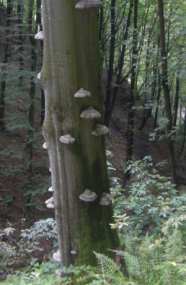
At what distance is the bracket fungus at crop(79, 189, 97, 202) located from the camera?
2.42 metres

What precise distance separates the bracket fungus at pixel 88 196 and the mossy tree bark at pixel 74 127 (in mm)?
68

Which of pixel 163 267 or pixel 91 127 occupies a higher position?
pixel 91 127

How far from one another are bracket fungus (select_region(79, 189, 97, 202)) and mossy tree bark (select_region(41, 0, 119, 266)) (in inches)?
2.7

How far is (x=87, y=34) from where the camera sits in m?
2.25

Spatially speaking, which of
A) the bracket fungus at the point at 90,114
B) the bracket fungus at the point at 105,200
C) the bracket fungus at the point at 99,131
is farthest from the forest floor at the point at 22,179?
the bracket fungus at the point at 90,114

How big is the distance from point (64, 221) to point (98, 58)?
1.87 m

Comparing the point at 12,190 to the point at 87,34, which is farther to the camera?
the point at 12,190

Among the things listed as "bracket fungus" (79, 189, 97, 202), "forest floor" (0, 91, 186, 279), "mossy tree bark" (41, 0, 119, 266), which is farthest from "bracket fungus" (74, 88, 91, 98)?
"forest floor" (0, 91, 186, 279)

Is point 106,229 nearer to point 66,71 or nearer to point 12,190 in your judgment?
point 66,71

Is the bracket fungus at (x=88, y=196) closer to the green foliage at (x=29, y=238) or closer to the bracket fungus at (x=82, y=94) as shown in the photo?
the bracket fungus at (x=82, y=94)

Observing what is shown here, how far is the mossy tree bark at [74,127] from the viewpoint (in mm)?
2232

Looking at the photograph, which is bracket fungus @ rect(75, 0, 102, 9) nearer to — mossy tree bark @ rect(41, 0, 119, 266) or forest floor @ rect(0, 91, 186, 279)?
mossy tree bark @ rect(41, 0, 119, 266)

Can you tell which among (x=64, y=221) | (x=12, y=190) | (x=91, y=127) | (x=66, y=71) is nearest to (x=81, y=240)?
(x=64, y=221)

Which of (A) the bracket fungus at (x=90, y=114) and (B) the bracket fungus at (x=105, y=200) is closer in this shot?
(A) the bracket fungus at (x=90, y=114)
